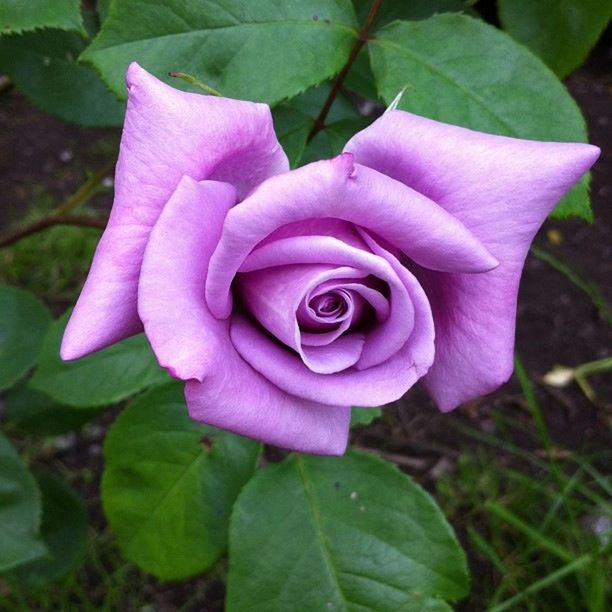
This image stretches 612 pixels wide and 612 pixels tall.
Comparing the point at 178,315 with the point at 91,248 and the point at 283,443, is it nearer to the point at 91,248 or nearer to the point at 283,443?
the point at 283,443

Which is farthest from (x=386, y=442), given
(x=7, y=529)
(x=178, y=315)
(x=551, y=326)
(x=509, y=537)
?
(x=178, y=315)

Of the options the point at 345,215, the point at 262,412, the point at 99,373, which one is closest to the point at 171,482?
the point at 99,373

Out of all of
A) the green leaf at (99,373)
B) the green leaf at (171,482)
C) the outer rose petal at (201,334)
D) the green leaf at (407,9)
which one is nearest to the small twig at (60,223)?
the green leaf at (99,373)

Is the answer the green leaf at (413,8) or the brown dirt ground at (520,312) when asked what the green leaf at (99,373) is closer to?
the green leaf at (413,8)

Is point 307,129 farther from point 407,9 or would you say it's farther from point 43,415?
point 43,415

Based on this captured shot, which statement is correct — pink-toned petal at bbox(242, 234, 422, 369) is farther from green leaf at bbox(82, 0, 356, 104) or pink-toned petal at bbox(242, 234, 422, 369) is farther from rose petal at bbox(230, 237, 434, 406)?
green leaf at bbox(82, 0, 356, 104)

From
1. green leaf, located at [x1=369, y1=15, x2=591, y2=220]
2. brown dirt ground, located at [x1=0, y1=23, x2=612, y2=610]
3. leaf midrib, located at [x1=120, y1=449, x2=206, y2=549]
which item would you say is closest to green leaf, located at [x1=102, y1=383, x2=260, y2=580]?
leaf midrib, located at [x1=120, y1=449, x2=206, y2=549]
